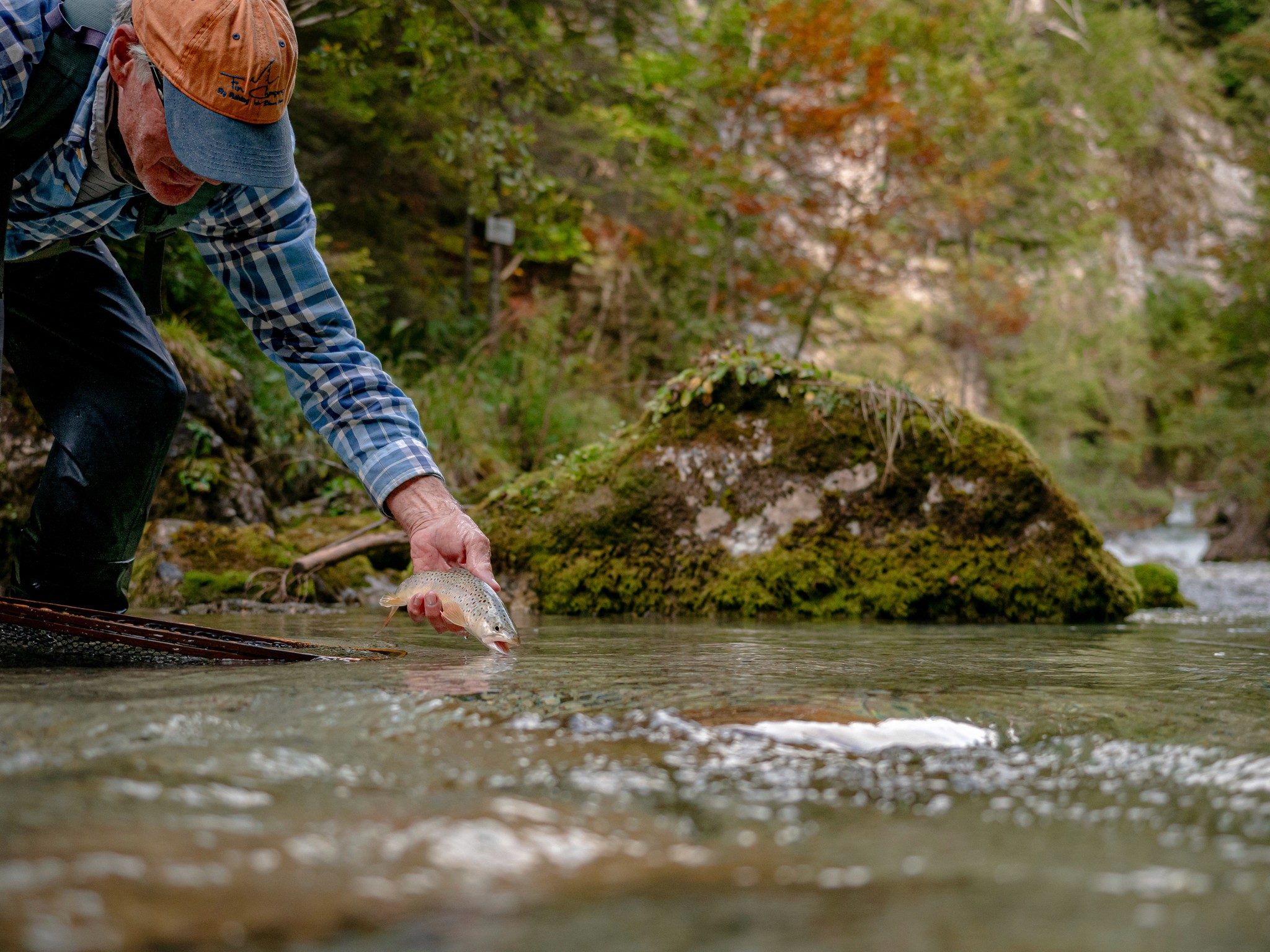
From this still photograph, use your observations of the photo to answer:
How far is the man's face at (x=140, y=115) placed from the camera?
2.37 metres

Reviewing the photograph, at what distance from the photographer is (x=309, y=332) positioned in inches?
116

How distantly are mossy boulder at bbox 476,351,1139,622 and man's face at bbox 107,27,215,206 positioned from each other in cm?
356

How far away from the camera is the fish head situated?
2.67m

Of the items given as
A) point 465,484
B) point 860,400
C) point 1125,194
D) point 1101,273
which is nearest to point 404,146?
point 465,484

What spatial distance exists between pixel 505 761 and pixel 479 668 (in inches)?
43.5

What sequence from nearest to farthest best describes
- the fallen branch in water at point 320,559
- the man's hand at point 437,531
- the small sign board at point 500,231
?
the man's hand at point 437,531, the fallen branch in water at point 320,559, the small sign board at point 500,231

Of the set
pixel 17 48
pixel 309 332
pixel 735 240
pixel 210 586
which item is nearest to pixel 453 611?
pixel 309 332

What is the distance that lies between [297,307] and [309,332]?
0.29ft

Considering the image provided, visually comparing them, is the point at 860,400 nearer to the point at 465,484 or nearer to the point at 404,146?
the point at 465,484

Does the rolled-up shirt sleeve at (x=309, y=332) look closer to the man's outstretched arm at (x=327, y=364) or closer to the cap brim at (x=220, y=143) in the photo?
the man's outstretched arm at (x=327, y=364)

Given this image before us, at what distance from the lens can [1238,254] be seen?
18.9 meters

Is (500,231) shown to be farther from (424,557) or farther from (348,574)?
(424,557)

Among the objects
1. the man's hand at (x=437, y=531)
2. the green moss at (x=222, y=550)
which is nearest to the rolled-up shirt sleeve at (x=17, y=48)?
the man's hand at (x=437, y=531)

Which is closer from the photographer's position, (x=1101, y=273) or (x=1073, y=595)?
(x=1073, y=595)
